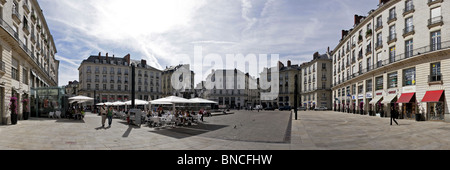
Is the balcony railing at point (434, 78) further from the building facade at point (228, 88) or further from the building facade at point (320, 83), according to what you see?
the building facade at point (228, 88)

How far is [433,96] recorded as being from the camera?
784 inches

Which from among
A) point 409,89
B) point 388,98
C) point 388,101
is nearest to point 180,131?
point 409,89

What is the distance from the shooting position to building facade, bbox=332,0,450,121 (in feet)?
66.0

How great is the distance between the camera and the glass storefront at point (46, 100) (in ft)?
71.4

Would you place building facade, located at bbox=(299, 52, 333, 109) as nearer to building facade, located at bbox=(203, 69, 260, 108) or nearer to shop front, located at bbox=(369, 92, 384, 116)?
building facade, located at bbox=(203, 69, 260, 108)

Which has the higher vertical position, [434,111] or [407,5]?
[407,5]

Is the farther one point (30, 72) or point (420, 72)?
point (30, 72)

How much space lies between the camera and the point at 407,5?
2436 centimetres

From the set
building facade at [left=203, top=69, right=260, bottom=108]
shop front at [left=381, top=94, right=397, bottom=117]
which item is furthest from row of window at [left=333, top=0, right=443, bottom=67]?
building facade at [left=203, top=69, right=260, bottom=108]

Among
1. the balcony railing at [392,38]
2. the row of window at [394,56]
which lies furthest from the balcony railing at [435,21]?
the balcony railing at [392,38]
